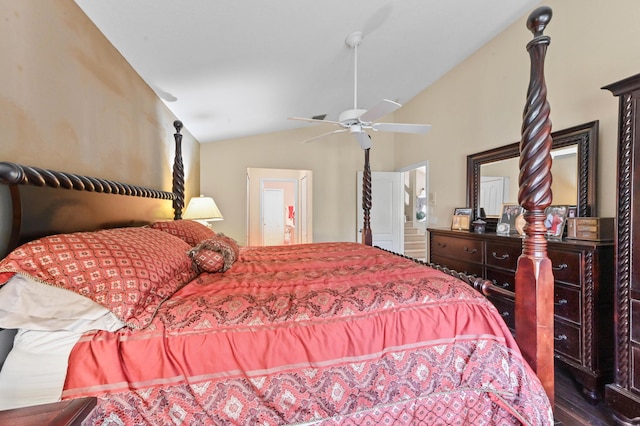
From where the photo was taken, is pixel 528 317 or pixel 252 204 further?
pixel 252 204

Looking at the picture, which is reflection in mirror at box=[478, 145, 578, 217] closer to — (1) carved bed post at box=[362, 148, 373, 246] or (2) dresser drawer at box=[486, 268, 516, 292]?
(2) dresser drawer at box=[486, 268, 516, 292]

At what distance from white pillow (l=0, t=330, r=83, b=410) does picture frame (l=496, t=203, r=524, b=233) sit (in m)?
3.20

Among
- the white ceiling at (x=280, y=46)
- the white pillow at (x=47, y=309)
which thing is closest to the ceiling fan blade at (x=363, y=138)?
the white ceiling at (x=280, y=46)

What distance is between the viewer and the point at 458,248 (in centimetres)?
286

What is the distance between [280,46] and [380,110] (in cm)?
98

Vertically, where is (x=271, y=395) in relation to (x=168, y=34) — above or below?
below

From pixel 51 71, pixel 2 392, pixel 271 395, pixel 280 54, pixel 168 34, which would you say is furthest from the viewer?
pixel 280 54

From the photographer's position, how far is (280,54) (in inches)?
90.4

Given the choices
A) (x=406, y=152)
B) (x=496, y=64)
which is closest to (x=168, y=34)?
(x=496, y=64)

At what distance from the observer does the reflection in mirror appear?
2.17m

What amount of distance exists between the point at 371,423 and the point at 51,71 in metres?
2.12

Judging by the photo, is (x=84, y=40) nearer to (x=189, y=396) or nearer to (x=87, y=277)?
(x=87, y=277)

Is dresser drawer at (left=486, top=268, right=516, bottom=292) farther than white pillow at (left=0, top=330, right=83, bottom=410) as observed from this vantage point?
Yes

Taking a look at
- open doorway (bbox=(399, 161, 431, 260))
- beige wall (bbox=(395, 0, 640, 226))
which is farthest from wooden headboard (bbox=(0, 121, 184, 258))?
open doorway (bbox=(399, 161, 431, 260))
